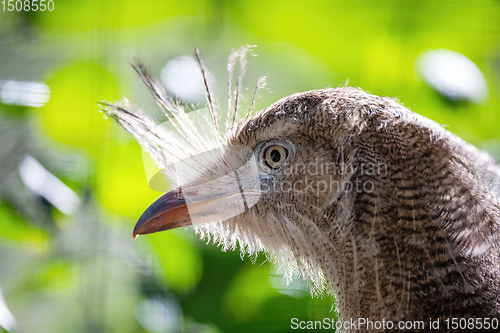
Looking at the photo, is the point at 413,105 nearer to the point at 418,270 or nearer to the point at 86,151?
the point at 418,270

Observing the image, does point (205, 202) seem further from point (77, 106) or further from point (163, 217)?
point (77, 106)

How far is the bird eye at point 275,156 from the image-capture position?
1045 mm

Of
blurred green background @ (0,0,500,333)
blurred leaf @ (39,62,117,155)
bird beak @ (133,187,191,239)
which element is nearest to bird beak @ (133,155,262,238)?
bird beak @ (133,187,191,239)

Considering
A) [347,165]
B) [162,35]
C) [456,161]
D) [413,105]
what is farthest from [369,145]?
[162,35]

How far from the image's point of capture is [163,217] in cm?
106

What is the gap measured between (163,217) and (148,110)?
0.70 meters

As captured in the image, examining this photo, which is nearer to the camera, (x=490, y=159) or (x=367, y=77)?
(x=490, y=159)

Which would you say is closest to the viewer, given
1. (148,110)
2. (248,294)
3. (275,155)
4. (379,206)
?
(379,206)

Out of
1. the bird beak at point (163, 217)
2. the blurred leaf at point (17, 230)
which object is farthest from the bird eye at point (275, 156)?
the blurred leaf at point (17, 230)

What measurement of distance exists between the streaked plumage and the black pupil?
0.06 ft

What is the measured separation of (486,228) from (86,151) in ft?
4.23

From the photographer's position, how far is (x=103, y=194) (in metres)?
1.64

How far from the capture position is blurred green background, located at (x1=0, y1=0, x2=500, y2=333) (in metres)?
1.58

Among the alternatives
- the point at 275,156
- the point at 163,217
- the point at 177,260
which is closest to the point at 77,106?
the point at 177,260
